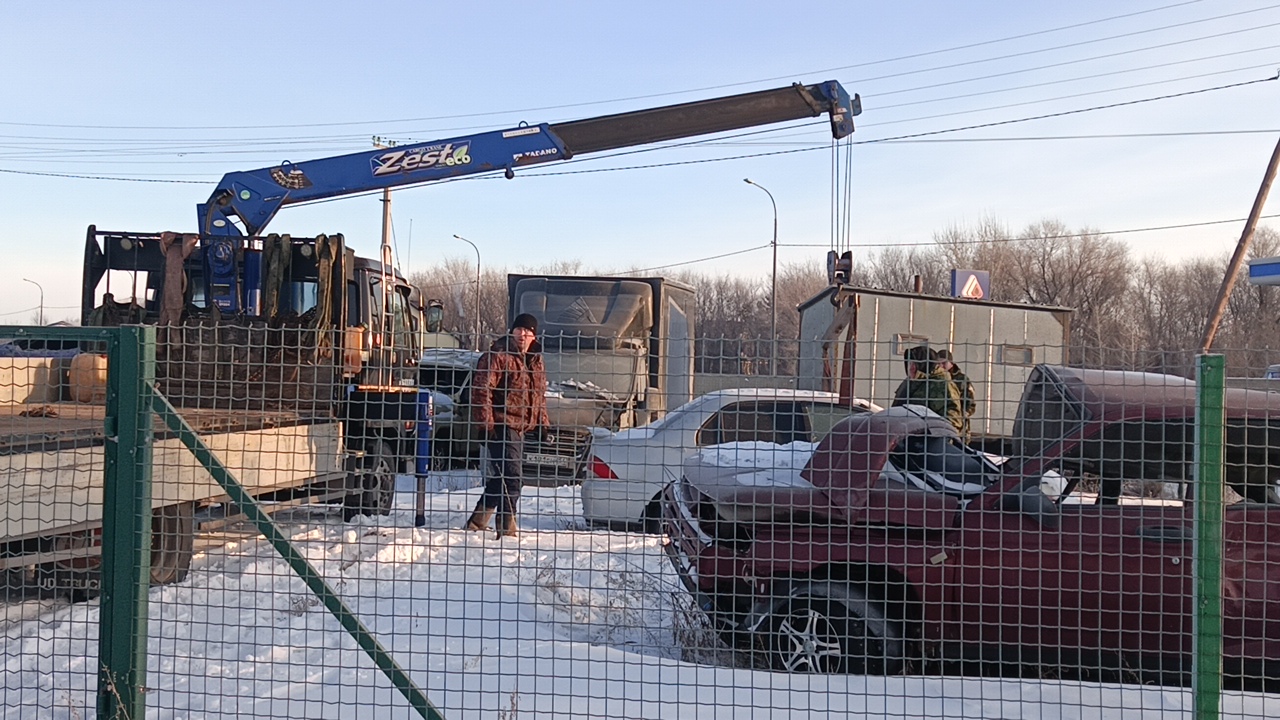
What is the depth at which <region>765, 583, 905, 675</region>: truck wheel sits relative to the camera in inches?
179

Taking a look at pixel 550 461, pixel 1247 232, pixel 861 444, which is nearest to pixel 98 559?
pixel 550 461

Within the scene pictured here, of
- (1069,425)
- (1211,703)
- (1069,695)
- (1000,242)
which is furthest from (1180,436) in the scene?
(1000,242)

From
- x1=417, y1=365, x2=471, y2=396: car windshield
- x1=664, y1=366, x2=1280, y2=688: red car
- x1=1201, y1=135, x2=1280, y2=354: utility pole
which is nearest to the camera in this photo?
x1=417, y1=365, x2=471, y2=396: car windshield

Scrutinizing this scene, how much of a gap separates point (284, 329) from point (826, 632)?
260cm

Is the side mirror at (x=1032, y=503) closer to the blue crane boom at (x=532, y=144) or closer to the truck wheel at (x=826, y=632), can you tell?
the truck wheel at (x=826, y=632)

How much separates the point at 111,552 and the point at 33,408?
13.9 feet

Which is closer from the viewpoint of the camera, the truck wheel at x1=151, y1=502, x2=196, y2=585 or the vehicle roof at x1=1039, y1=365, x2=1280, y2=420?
the vehicle roof at x1=1039, y1=365, x2=1280, y2=420

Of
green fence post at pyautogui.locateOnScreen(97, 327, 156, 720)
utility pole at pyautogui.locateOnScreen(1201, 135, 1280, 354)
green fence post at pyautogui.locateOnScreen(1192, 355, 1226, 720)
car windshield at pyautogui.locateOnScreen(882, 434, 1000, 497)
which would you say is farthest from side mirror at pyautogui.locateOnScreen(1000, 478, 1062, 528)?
utility pole at pyautogui.locateOnScreen(1201, 135, 1280, 354)

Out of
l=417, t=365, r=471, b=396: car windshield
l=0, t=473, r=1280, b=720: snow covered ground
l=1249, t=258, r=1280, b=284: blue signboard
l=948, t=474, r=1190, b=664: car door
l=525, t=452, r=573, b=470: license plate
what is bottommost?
l=0, t=473, r=1280, b=720: snow covered ground

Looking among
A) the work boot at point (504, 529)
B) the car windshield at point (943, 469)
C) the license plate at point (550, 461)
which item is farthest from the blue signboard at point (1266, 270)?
the work boot at point (504, 529)

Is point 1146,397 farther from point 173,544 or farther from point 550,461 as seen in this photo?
point 173,544

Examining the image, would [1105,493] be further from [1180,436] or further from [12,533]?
[12,533]

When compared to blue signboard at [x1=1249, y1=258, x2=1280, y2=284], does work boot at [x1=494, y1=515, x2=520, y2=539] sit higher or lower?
lower

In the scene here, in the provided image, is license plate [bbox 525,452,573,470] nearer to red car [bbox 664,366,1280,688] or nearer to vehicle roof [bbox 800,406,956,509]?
red car [bbox 664,366,1280,688]
